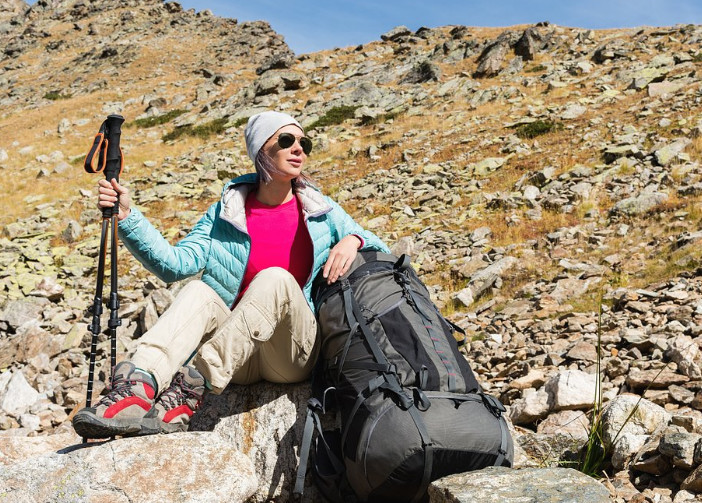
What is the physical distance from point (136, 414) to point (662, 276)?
19.9 ft

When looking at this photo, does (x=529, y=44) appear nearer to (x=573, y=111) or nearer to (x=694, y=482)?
(x=573, y=111)

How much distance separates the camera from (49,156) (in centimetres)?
→ 2289

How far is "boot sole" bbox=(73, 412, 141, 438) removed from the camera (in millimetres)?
2541

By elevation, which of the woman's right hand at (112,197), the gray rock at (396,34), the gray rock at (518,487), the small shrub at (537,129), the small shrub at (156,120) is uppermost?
the gray rock at (396,34)

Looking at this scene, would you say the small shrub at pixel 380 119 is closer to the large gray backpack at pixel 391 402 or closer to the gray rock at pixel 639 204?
the gray rock at pixel 639 204

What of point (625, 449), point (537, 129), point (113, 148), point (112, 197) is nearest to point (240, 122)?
point (537, 129)

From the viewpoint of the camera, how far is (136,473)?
102 inches

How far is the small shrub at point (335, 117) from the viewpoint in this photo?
75.4 feet

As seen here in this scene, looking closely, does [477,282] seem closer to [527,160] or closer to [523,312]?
[523,312]

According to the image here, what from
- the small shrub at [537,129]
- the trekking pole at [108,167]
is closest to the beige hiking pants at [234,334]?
the trekking pole at [108,167]

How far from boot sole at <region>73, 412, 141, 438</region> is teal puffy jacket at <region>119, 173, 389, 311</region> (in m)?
1.03

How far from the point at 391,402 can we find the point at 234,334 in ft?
3.10

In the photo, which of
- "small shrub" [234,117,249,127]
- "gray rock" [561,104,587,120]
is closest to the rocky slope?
"gray rock" [561,104,587,120]

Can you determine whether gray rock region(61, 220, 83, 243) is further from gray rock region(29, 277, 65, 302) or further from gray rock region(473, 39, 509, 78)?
gray rock region(473, 39, 509, 78)
